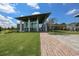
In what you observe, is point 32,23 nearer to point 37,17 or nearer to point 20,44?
point 37,17

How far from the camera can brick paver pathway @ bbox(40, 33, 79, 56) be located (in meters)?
4.32

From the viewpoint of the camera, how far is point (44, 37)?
16.5 ft

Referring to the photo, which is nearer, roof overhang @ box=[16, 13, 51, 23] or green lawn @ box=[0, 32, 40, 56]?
green lawn @ box=[0, 32, 40, 56]

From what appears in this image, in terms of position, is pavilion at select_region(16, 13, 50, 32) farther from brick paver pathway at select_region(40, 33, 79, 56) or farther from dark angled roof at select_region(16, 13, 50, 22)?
brick paver pathway at select_region(40, 33, 79, 56)

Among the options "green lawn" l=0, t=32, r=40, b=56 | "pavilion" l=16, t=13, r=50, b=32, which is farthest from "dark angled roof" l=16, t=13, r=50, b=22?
"green lawn" l=0, t=32, r=40, b=56

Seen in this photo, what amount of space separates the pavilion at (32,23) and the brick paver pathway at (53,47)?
0.70ft

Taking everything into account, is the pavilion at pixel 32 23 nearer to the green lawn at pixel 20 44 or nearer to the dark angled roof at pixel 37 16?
the dark angled roof at pixel 37 16

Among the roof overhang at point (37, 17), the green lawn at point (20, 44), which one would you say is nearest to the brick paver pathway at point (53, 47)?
the green lawn at point (20, 44)

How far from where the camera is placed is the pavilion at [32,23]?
4996 mm

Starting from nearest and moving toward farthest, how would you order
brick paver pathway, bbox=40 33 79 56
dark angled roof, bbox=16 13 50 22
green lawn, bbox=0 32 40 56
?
1. brick paver pathway, bbox=40 33 79 56
2. green lawn, bbox=0 32 40 56
3. dark angled roof, bbox=16 13 50 22

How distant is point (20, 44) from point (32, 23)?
70 cm

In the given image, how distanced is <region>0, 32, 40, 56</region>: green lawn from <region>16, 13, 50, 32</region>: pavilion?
0.48ft

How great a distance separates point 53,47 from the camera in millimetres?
4652

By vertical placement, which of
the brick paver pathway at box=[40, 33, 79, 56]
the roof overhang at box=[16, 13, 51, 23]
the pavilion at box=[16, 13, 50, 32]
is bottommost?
the brick paver pathway at box=[40, 33, 79, 56]
